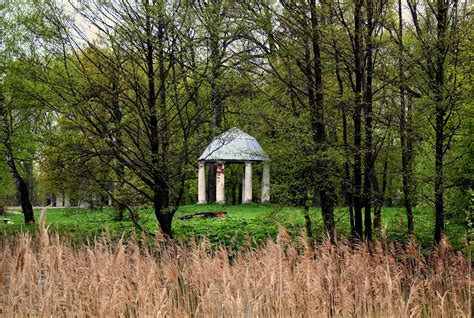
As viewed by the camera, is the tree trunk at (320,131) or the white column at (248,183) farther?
the white column at (248,183)

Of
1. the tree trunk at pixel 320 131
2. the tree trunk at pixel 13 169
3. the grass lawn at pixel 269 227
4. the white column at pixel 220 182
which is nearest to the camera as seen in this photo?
the tree trunk at pixel 320 131

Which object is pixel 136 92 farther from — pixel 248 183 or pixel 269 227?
pixel 248 183

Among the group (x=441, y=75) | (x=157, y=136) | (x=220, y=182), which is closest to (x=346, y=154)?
(x=441, y=75)

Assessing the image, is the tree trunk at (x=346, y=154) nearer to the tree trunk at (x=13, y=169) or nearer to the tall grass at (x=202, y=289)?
the tall grass at (x=202, y=289)

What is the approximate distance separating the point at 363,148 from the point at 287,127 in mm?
1257

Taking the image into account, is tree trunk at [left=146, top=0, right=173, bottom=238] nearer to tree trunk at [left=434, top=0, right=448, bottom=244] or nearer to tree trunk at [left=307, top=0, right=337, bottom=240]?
tree trunk at [left=307, top=0, right=337, bottom=240]

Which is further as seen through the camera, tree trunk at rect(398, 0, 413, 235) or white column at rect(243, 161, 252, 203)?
white column at rect(243, 161, 252, 203)

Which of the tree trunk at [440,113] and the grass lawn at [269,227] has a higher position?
the tree trunk at [440,113]

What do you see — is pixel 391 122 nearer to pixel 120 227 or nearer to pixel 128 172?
pixel 128 172

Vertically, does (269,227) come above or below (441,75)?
below

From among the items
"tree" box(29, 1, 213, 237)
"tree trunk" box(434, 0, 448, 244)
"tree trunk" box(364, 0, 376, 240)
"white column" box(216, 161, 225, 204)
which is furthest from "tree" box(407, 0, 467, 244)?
"white column" box(216, 161, 225, 204)

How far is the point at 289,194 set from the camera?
366 inches

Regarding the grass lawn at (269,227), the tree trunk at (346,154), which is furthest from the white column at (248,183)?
the tree trunk at (346,154)

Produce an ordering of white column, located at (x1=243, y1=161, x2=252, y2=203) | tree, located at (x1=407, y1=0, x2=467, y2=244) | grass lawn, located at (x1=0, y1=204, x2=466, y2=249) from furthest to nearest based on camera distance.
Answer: white column, located at (x1=243, y1=161, x2=252, y2=203)
grass lawn, located at (x1=0, y1=204, x2=466, y2=249)
tree, located at (x1=407, y1=0, x2=467, y2=244)
